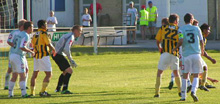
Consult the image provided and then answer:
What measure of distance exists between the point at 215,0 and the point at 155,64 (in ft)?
46.9

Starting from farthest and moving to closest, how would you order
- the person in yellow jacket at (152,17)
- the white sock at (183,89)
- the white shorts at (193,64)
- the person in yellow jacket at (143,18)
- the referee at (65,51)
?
the person in yellow jacket at (143,18)
the person in yellow jacket at (152,17)
the referee at (65,51)
the white shorts at (193,64)
the white sock at (183,89)

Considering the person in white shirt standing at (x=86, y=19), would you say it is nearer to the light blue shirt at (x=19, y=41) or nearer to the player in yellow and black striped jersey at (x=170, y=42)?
the light blue shirt at (x=19, y=41)

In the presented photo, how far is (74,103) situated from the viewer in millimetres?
11625

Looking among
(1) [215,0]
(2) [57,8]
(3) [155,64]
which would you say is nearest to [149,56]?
(3) [155,64]

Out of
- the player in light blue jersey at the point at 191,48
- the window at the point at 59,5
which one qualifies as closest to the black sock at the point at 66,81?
the player in light blue jersey at the point at 191,48

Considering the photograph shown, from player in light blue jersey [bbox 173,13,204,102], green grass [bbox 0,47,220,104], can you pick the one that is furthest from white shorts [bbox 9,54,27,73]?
player in light blue jersey [bbox 173,13,204,102]

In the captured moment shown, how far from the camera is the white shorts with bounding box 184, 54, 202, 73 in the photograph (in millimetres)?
11852

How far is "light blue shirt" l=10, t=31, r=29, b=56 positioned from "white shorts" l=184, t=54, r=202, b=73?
349 centimetres

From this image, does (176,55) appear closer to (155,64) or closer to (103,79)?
(103,79)

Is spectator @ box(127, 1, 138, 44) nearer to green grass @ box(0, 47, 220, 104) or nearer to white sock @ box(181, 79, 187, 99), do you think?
green grass @ box(0, 47, 220, 104)

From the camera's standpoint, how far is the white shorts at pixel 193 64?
11852 millimetres

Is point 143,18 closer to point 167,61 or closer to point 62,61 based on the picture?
point 62,61

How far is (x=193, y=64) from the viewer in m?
11.9

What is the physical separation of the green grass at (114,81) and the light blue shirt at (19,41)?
1.02m
